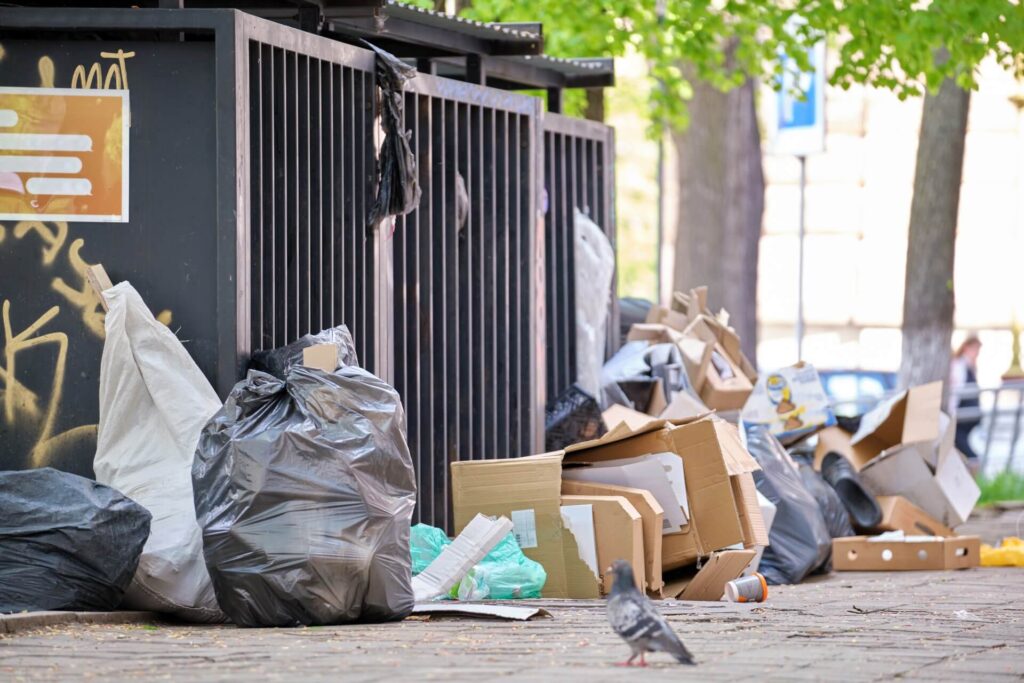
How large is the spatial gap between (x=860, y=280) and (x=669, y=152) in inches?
309

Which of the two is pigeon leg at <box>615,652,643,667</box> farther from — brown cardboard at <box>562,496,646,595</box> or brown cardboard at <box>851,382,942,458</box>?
brown cardboard at <box>851,382,942,458</box>

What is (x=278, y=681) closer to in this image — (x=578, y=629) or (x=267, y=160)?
(x=578, y=629)

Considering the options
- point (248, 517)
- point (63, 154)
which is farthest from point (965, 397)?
point (248, 517)

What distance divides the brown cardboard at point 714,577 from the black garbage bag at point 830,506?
222cm

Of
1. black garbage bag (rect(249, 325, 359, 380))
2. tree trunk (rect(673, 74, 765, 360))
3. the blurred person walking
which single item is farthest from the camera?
tree trunk (rect(673, 74, 765, 360))

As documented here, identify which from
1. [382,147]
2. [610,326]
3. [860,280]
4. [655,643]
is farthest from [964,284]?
[655,643]

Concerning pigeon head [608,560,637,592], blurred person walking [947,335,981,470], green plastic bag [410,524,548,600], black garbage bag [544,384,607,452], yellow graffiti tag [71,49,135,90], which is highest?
yellow graffiti tag [71,49,135,90]

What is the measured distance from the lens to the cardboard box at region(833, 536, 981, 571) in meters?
9.88

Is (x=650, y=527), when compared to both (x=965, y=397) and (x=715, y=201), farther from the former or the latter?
(x=965, y=397)

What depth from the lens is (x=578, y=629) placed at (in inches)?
241

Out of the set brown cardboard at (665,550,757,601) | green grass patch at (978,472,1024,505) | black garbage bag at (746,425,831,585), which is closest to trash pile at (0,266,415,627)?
brown cardboard at (665,550,757,601)

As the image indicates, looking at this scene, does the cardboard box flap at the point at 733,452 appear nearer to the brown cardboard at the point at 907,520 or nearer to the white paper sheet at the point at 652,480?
the white paper sheet at the point at 652,480

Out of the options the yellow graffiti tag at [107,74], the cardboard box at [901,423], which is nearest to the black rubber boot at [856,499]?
the cardboard box at [901,423]

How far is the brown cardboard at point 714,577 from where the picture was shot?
7789 millimetres
